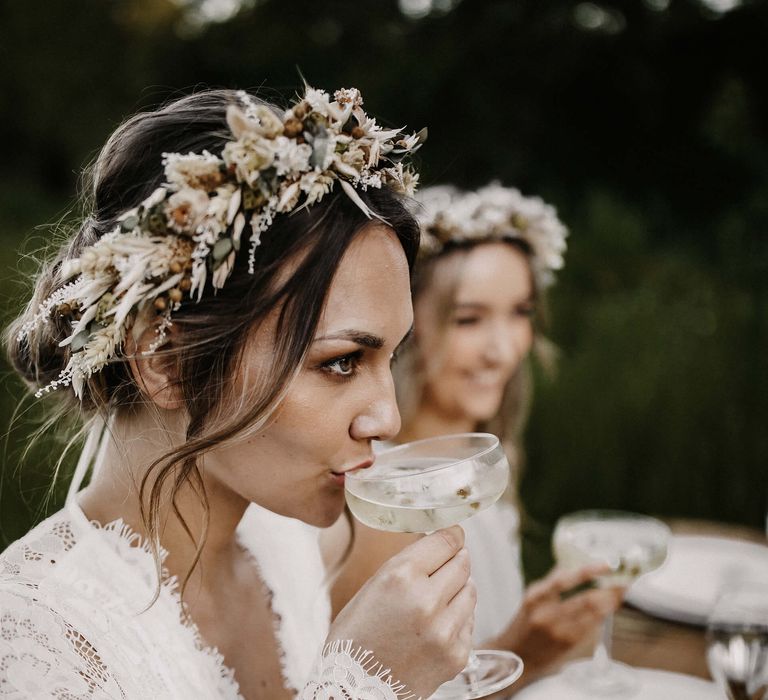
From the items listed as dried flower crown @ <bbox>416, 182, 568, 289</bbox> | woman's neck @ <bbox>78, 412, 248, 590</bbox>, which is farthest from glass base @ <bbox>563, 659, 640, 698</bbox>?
dried flower crown @ <bbox>416, 182, 568, 289</bbox>

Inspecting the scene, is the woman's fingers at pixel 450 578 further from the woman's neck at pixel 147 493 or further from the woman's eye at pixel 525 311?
the woman's eye at pixel 525 311

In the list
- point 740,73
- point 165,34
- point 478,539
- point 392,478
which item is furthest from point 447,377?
point 165,34

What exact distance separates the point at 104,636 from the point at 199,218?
89 cm

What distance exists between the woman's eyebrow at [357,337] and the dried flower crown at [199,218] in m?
0.22

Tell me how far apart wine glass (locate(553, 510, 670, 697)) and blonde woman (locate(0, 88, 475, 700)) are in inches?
28.3

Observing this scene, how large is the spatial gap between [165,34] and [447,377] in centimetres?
758

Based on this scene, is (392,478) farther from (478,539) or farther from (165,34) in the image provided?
(165,34)

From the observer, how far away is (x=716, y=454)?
5305 millimetres

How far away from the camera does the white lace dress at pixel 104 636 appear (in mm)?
1593

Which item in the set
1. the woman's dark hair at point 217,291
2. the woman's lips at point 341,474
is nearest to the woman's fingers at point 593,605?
the woman's lips at point 341,474

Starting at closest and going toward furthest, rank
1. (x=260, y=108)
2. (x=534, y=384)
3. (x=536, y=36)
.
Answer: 1. (x=260, y=108)
2. (x=534, y=384)
3. (x=536, y=36)

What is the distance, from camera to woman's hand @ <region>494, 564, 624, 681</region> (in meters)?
2.50

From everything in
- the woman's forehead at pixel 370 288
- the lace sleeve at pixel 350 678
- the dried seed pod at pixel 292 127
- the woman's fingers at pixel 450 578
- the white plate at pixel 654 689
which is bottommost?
the white plate at pixel 654 689

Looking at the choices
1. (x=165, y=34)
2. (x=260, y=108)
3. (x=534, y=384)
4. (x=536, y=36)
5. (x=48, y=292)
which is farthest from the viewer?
(x=165, y=34)
